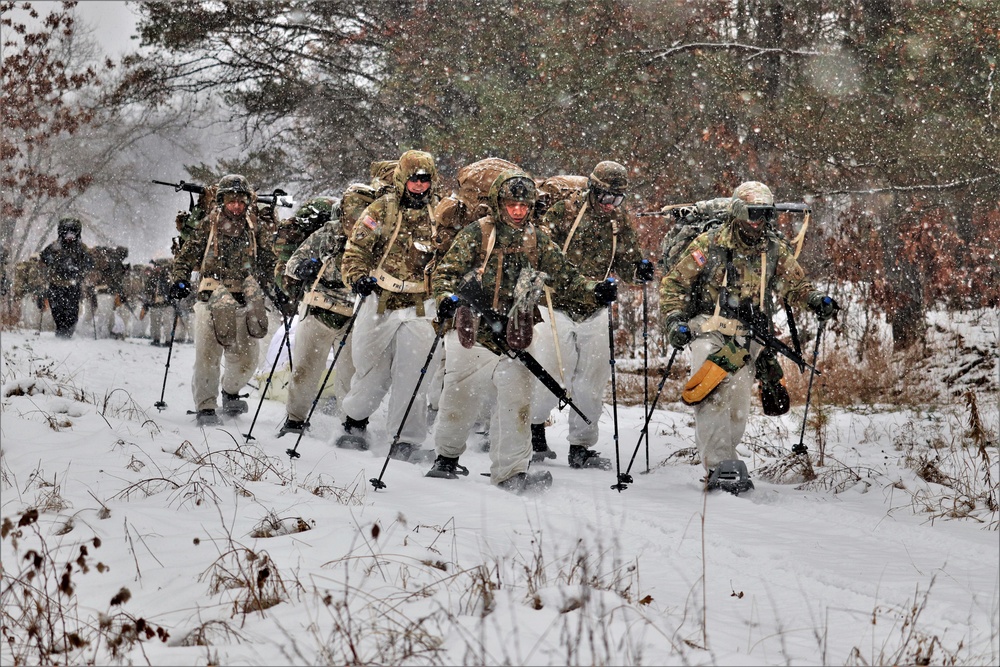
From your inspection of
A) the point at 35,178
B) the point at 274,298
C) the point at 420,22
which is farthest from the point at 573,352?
the point at 35,178

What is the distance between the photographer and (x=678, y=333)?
6883 mm

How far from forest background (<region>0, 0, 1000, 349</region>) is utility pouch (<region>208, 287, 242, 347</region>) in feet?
7.66

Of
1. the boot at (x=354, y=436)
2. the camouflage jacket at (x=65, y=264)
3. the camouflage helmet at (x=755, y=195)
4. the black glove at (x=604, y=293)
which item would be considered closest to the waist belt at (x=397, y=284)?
the boot at (x=354, y=436)

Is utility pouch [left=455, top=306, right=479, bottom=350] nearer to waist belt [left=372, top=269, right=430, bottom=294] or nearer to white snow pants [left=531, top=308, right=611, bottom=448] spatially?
white snow pants [left=531, top=308, right=611, bottom=448]

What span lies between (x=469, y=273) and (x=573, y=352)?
1.86m

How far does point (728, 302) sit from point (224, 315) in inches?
204

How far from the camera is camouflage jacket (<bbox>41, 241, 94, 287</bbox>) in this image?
658 inches

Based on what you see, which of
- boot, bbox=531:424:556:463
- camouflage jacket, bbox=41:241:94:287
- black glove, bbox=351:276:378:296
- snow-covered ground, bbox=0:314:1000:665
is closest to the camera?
snow-covered ground, bbox=0:314:1000:665

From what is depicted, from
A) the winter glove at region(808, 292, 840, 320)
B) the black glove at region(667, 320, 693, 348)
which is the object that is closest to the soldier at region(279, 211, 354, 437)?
the black glove at region(667, 320, 693, 348)

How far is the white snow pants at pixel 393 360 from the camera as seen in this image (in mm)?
8344

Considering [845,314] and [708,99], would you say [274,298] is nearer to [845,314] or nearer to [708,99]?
[708,99]

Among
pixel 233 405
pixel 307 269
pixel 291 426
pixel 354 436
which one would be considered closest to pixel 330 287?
pixel 307 269

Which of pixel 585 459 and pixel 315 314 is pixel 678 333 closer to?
pixel 585 459

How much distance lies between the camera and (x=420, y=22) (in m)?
Answer: 15.6
